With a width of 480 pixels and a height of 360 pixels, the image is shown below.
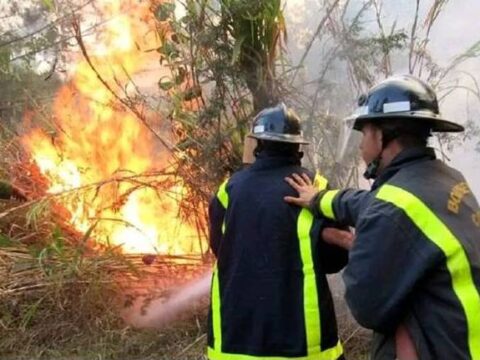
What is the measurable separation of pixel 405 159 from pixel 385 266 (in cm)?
41

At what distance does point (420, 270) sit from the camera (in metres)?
1.98

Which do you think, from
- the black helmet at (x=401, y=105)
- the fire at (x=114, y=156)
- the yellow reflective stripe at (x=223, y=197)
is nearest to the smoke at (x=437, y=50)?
the fire at (x=114, y=156)

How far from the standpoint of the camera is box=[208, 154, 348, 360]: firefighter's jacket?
286cm

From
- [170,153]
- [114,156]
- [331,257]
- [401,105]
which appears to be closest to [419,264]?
[401,105]

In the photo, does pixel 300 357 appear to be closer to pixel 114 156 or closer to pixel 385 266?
pixel 385 266

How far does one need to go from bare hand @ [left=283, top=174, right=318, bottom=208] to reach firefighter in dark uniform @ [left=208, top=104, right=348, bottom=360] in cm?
3

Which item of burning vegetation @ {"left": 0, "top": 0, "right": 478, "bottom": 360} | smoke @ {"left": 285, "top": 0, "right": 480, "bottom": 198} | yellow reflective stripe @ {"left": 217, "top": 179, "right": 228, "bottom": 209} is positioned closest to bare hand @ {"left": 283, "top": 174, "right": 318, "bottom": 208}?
yellow reflective stripe @ {"left": 217, "top": 179, "right": 228, "bottom": 209}

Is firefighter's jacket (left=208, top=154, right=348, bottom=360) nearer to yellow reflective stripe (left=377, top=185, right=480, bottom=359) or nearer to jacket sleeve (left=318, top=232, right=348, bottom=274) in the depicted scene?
jacket sleeve (left=318, top=232, right=348, bottom=274)

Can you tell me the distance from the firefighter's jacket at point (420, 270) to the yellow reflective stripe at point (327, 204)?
22.6 inches

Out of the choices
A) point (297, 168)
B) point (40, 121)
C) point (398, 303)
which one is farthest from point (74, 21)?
point (398, 303)

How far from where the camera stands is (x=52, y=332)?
16.9 feet

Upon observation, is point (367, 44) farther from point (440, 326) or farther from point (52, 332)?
point (440, 326)

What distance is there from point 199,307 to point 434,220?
11.3 ft

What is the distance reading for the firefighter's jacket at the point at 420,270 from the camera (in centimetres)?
200
